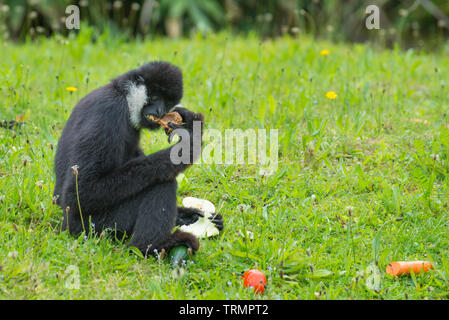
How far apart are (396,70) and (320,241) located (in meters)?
4.78

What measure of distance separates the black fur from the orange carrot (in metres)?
1.61

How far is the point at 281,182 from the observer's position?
5.59 metres

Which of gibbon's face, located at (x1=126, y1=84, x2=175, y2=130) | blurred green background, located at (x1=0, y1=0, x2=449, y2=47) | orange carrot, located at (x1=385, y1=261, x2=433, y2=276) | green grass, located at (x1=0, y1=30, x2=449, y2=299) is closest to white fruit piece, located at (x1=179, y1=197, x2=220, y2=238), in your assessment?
green grass, located at (x1=0, y1=30, x2=449, y2=299)

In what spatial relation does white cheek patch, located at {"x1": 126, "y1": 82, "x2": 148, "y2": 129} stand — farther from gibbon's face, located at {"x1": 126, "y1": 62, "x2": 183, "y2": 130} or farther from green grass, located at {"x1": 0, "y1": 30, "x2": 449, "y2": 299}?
green grass, located at {"x1": 0, "y1": 30, "x2": 449, "y2": 299}

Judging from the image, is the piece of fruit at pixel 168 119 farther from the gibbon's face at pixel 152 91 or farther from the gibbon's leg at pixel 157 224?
the gibbon's leg at pixel 157 224

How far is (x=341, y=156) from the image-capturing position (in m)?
6.08

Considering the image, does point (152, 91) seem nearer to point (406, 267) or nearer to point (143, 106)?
point (143, 106)

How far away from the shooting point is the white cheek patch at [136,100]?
4535mm

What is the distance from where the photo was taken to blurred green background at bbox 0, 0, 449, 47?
1116 centimetres

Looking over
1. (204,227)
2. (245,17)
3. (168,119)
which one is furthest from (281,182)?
(245,17)

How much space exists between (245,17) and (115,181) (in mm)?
10093

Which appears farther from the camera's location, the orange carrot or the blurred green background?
the blurred green background
